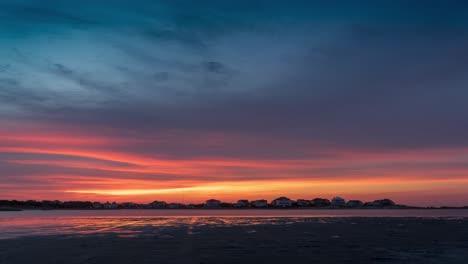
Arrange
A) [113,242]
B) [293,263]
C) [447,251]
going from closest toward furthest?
[293,263] < [447,251] < [113,242]

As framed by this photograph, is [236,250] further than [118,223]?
No

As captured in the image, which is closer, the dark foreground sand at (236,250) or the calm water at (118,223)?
the dark foreground sand at (236,250)

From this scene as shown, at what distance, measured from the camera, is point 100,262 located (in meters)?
26.9

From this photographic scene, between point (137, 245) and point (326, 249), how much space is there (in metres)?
15.5

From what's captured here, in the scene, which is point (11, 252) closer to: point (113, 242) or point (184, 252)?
point (113, 242)

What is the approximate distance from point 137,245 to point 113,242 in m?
3.69

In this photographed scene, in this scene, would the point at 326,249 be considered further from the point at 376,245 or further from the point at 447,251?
the point at 447,251

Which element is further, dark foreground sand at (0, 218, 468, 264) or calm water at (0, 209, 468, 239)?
calm water at (0, 209, 468, 239)

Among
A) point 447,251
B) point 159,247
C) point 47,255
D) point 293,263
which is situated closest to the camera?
point 293,263

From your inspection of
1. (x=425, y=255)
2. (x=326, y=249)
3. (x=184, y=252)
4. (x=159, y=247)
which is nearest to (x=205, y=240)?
(x=159, y=247)

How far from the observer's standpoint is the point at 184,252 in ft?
103

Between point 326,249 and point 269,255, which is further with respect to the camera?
point 326,249

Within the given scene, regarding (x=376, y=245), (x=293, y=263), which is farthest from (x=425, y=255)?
(x=293, y=263)

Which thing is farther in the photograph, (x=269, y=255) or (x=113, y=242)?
(x=113, y=242)
